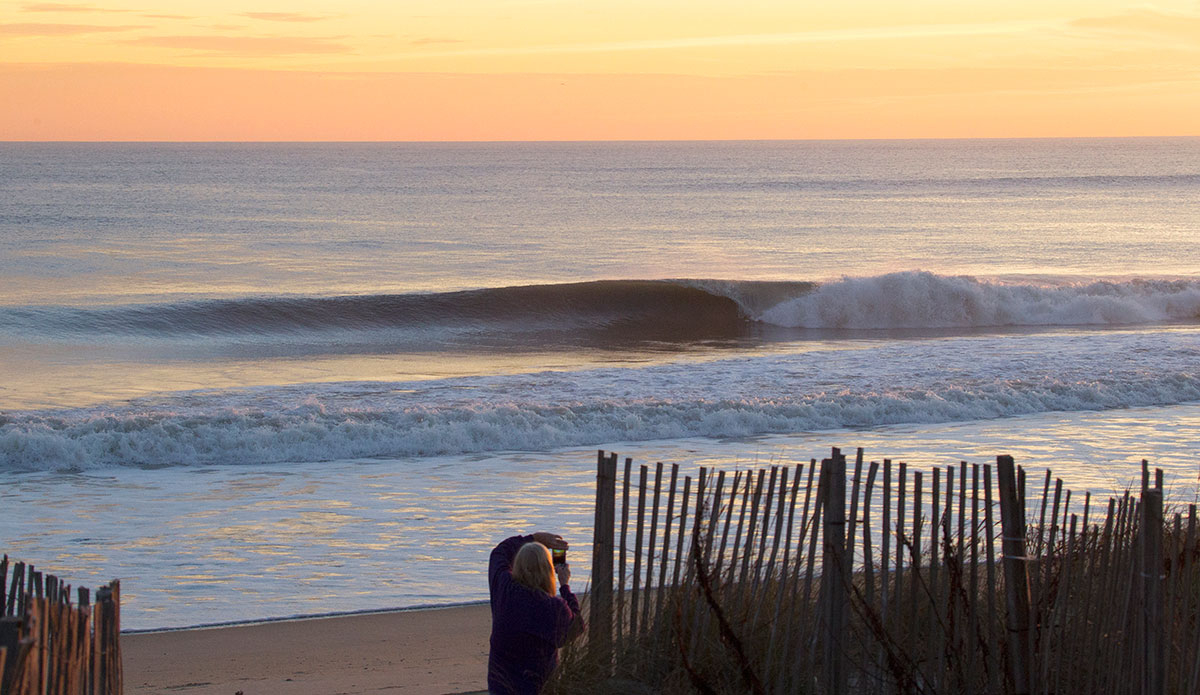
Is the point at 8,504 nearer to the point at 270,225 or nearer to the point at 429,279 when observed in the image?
the point at 429,279

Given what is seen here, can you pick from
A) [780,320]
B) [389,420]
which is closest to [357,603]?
[389,420]

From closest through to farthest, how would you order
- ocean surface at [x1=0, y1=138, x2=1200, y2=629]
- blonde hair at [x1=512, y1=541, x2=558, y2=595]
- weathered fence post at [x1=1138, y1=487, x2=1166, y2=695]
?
weathered fence post at [x1=1138, y1=487, x2=1166, y2=695]
blonde hair at [x1=512, y1=541, x2=558, y2=595]
ocean surface at [x1=0, y1=138, x2=1200, y2=629]

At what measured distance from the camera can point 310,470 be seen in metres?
12.5

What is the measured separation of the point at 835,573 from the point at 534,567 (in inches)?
49.3

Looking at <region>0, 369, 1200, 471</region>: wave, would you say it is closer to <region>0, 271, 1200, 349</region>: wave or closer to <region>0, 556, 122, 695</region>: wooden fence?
<region>0, 556, 122, 695</region>: wooden fence

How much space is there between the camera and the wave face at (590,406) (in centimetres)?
1317

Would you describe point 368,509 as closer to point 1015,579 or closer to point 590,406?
point 590,406

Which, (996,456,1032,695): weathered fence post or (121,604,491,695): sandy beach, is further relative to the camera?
(121,604,491,695): sandy beach

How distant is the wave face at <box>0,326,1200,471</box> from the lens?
13.2 m

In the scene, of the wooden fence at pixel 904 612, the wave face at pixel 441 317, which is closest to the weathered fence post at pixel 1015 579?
the wooden fence at pixel 904 612

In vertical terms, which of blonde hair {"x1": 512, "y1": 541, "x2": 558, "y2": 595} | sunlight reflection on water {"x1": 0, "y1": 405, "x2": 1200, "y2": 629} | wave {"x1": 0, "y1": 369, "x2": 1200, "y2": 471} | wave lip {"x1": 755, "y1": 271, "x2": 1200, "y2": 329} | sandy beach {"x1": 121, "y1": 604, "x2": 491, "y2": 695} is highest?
wave lip {"x1": 755, "y1": 271, "x2": 1200, "y2": 329}

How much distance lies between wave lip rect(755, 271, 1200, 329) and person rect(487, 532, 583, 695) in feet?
80.1

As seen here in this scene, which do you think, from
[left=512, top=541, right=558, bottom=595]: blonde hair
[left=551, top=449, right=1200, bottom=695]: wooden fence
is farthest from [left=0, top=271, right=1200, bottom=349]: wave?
[left=512, top=541, right=558, bottom=595]: blonde hair

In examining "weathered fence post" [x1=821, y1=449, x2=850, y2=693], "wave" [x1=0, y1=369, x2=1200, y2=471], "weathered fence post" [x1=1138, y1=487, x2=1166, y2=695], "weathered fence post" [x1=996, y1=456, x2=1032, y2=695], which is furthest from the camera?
"wave" [x1=0, y1=369, x2=1200, y2=471]
